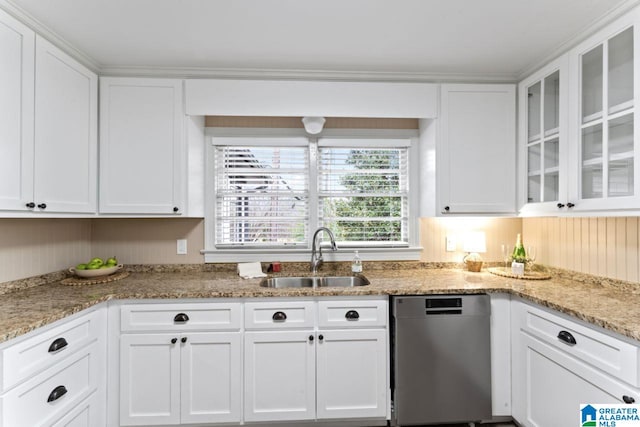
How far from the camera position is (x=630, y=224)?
1.86 m

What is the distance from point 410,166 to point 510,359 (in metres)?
1.49

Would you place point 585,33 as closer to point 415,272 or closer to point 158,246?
point 415,272

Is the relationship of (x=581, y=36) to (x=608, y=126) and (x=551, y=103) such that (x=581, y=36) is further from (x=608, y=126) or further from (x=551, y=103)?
(x=608, y=126)

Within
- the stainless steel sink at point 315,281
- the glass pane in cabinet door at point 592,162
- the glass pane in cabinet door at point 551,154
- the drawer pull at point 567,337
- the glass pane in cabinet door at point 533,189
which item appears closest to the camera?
the drawer pull at point 567,337

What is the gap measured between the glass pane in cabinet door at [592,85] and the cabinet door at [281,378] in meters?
1.96

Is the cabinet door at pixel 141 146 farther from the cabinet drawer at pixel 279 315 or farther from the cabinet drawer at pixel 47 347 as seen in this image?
the cabinet drawer at pixel 279 315

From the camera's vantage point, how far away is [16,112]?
5.22 feet

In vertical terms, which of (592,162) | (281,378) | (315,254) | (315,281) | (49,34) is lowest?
(281,378)

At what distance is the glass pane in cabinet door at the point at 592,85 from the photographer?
5.63ft

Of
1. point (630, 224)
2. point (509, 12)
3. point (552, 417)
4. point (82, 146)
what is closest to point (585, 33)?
point (509, 12)

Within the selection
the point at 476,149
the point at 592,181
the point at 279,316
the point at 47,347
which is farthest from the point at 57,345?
the point at 592,181

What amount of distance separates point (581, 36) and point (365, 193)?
159 cm

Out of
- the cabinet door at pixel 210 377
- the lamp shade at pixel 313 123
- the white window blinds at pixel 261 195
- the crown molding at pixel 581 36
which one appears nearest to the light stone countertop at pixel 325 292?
the cabinet door at pixel 210 377

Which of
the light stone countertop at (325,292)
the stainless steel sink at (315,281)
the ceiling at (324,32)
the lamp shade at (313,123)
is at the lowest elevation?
the stainless steel sink at (315,281)
